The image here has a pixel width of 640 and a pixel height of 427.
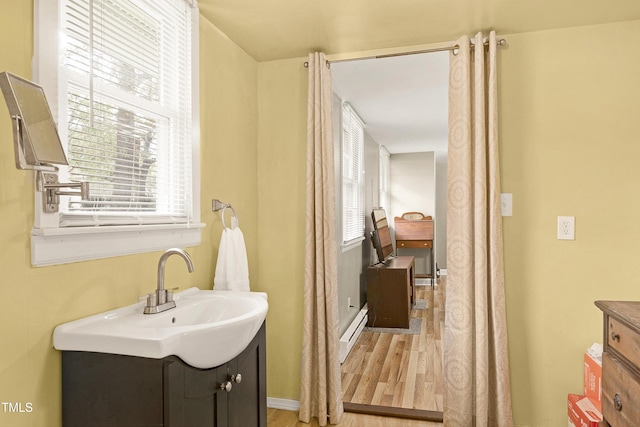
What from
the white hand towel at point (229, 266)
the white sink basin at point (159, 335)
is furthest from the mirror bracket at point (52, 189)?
the white hand towel at point (229, 266)

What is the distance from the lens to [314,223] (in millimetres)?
2451

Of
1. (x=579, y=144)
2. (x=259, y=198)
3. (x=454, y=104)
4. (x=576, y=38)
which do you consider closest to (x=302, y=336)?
(x=259, y=198)

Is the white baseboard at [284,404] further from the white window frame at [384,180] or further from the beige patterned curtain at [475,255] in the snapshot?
the white window frame at [384,180]

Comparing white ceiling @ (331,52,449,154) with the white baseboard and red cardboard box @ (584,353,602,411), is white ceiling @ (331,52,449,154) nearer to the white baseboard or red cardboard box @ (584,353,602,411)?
red cardboard box @ (584,353,602,411)

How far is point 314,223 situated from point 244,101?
0.85 metres

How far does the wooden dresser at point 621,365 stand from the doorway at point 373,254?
117cm

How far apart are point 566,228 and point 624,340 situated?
→ 3.16ft

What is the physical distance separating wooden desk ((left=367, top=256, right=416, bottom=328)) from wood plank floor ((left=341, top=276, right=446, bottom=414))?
0.51 feet

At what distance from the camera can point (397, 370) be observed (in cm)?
316

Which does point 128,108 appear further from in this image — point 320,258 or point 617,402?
point 617,402

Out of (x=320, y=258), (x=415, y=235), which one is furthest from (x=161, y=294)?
(x=415, y=235)

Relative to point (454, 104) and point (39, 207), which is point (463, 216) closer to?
point (454, 104)

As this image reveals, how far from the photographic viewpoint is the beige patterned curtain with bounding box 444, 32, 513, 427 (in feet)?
7.22

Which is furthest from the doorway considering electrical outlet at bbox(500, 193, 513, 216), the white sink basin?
the white sink basin
